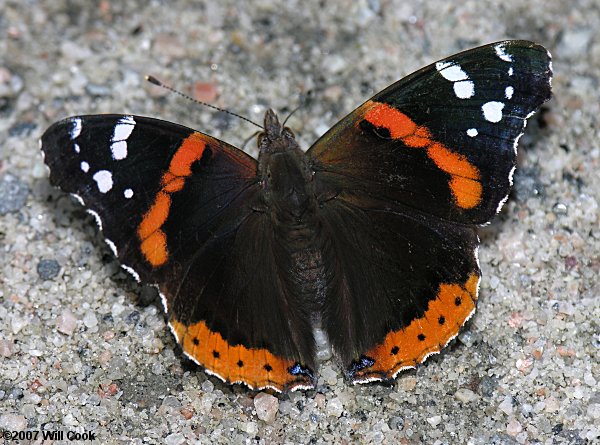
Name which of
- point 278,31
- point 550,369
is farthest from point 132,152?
point 550,369

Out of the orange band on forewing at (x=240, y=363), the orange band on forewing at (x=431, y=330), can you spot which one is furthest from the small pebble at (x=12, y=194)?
the orange band on forewing at (x=431, y=330)

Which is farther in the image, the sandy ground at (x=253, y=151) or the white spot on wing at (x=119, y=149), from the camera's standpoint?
the sandy ground at (x=253, y=151)

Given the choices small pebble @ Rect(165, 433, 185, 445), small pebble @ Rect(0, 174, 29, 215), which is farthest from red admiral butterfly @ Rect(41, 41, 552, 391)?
small pebble @ Rect(0, 174, 29, 215)

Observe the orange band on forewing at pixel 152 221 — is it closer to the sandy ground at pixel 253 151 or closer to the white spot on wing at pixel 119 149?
the white spot on wing at pixel 119 149

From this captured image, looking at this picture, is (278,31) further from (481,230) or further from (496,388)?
(496,388)

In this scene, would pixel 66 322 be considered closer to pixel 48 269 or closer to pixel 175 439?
pixel 48 269

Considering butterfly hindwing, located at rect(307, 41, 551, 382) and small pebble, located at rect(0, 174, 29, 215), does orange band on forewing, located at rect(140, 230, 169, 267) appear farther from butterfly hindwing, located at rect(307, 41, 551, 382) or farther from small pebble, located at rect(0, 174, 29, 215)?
small pebble, located at rect(0, 174, 29, 215)
